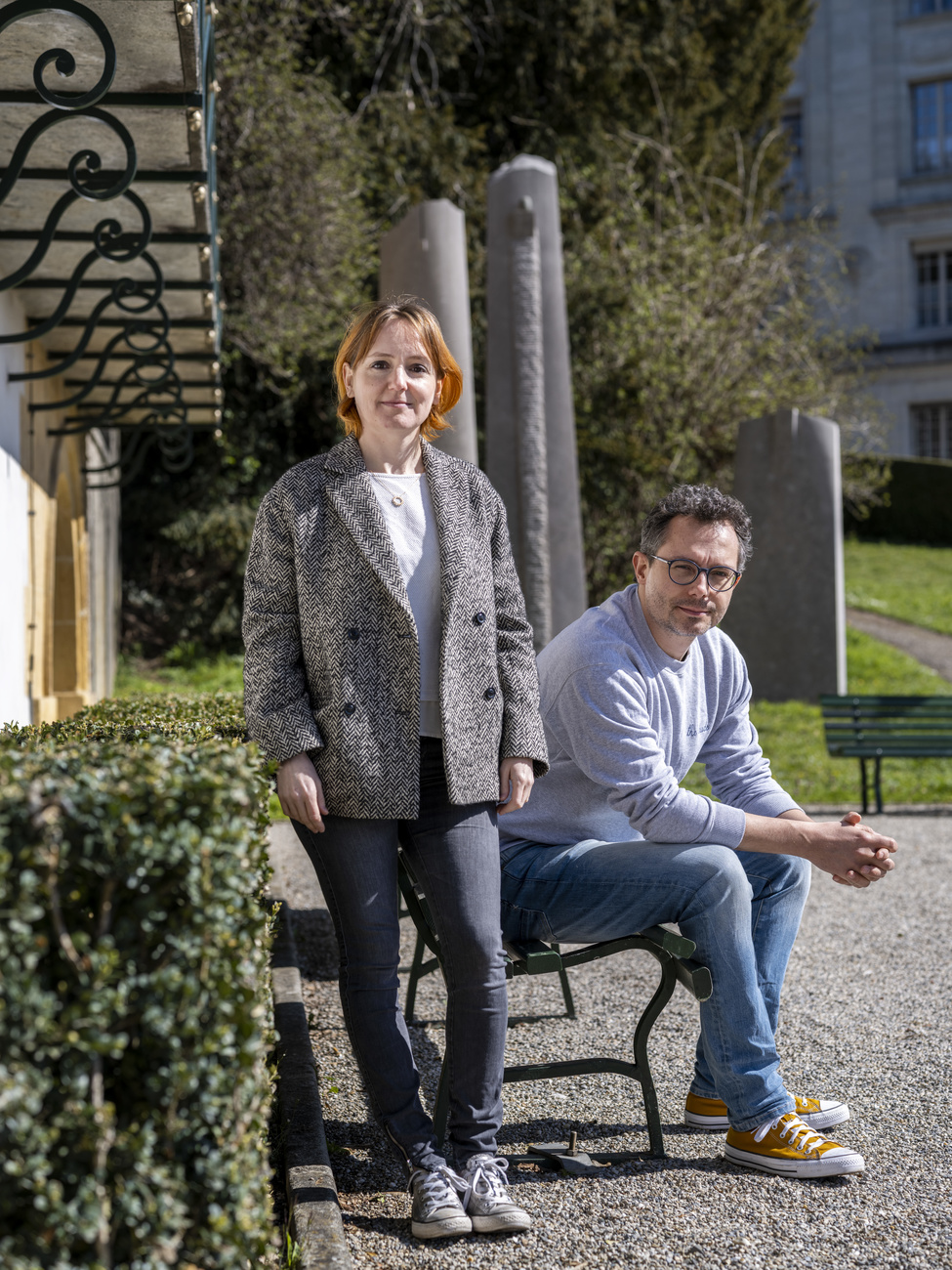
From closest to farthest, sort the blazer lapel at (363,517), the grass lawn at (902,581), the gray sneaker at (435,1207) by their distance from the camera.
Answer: the gray sneaker at (435,1207) < the blazer lapel at (363,517) < the grass lawn at (902,581)

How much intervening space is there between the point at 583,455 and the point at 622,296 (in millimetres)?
1861

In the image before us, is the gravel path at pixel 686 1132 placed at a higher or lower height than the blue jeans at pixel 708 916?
lower

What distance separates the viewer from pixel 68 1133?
173 cm

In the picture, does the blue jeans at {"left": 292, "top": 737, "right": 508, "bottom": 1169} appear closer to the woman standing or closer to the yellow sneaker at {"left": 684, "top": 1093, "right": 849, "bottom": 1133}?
the woman standing

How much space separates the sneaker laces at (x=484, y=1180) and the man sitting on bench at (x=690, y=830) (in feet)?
1.98

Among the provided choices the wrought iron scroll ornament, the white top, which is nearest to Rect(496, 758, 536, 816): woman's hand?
the white top

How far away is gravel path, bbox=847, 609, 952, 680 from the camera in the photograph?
14719mm

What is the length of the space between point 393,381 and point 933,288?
113 feet

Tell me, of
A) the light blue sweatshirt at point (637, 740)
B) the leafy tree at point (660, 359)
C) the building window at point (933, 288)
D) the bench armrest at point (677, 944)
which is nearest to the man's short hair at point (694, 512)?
the light blue sweatshirt at point (637, 740)

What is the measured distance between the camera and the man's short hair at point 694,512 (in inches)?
122

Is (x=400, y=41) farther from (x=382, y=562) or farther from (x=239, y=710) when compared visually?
(x=382, y=562)

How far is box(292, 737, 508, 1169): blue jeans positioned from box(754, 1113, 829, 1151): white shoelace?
66 centimetres

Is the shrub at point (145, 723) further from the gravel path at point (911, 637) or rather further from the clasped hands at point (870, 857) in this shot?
the gravel path at point (911, 637)

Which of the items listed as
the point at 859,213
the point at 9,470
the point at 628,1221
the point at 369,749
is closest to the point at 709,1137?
the point at 628,1221
